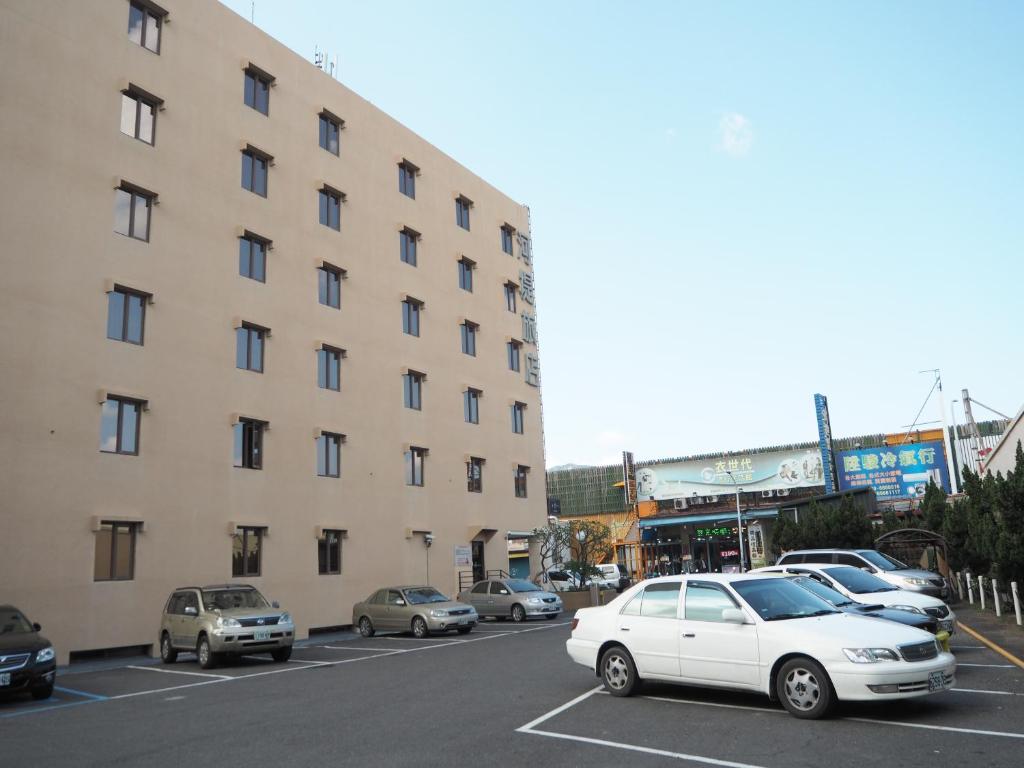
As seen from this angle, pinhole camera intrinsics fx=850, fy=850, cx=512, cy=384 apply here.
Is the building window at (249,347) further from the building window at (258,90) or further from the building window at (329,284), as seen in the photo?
the building window at (258,90)

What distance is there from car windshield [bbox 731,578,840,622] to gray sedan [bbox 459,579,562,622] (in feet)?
64.4

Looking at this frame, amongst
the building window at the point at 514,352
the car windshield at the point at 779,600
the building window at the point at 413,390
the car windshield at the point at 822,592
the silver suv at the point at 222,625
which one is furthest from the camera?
the building window at the point at 514,352

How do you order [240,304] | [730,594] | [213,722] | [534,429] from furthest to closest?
1. [534,429]
2. [240,304]
3. [213,722]
4. [730,594]

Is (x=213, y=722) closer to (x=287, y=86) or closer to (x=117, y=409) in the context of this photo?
(x=117, y=409)

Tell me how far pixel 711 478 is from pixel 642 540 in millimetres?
6830

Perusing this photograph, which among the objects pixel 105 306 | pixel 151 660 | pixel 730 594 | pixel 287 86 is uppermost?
pixel 287 86

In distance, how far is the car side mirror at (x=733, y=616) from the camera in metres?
9.78

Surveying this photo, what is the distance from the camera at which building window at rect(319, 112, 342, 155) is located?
102 ft

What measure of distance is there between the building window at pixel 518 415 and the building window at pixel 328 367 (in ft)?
40.6

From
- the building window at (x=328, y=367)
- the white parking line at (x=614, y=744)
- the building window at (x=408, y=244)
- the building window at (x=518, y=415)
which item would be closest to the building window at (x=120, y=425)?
the building window at (x=328, y=367)

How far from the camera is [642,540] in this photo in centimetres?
6291

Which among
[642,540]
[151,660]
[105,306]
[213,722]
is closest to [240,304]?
[105,306]

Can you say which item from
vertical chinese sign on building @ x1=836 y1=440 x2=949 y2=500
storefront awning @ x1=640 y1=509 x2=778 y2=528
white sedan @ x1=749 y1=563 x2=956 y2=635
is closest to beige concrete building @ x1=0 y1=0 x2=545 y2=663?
white sedan @ x1=749 y1=563 x2=956 y2=635

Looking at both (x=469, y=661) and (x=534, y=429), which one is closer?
(x=469, y=661)
